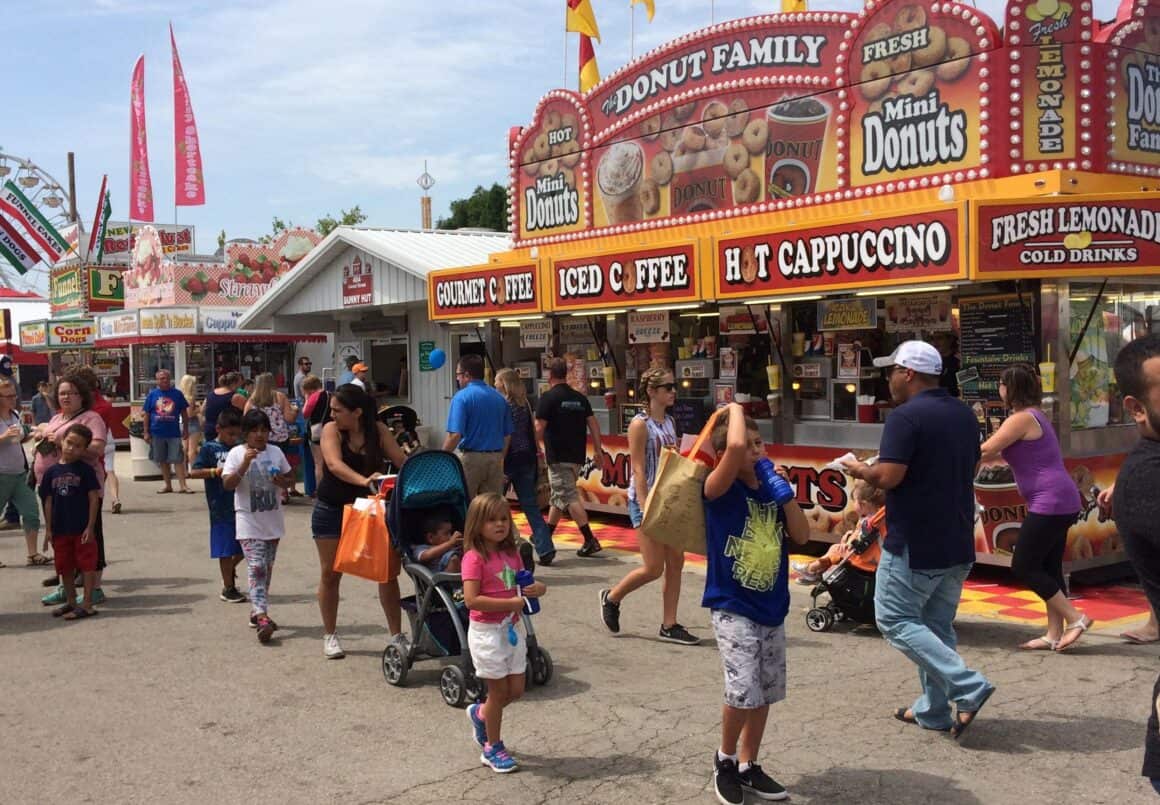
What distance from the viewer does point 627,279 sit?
11641 mm

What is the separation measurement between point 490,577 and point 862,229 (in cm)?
552

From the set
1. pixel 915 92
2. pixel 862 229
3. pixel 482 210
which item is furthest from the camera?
pixel 482 210

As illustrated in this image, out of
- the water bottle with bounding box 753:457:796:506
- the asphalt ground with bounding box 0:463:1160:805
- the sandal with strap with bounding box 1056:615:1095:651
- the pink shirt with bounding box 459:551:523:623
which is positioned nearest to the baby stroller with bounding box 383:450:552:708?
the asphalt ground with bounding box 0:463:1160:805

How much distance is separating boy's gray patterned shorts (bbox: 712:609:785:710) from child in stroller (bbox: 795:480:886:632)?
9.91 feet

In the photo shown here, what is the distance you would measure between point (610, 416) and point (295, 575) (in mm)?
4609

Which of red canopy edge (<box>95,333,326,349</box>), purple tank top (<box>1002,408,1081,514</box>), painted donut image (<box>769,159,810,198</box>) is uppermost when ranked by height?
painted donut image (<box>769,159,810,198</box>)

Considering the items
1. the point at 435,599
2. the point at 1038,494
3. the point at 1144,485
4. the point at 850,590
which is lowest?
the point at 850,590

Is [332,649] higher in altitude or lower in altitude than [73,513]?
lower

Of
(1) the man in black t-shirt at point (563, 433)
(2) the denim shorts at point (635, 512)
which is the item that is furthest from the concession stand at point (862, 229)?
(2) the denim shorts at point (635, 512)

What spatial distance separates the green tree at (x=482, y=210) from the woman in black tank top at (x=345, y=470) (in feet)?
163

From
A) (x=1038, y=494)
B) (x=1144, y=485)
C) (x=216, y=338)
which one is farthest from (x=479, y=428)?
(x=216, y=338)

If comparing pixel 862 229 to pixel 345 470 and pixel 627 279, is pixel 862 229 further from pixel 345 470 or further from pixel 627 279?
pixel 345 470

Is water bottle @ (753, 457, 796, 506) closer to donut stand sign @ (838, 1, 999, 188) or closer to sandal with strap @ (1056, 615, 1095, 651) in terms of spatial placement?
sandal with strap @ (1056, 615, 1095, 651)

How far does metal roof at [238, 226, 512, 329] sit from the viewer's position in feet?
54.1
